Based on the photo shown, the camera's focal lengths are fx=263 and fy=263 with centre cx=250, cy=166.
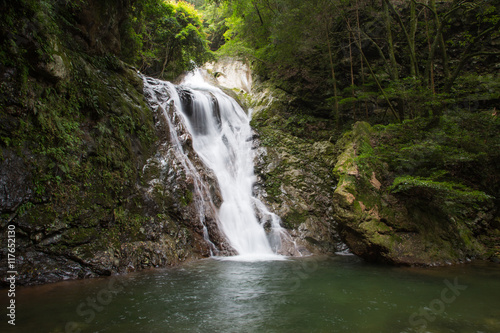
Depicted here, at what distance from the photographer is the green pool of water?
336cm

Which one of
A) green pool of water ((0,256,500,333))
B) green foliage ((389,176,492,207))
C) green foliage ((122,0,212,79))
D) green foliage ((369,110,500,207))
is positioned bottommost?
green pool of water ((0,256,500,333))

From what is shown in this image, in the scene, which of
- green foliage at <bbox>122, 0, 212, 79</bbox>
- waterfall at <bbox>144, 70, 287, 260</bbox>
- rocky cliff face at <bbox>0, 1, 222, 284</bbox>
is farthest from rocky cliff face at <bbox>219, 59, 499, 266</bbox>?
green foliage at <bbox>122, 0, 212, 79</bbox>

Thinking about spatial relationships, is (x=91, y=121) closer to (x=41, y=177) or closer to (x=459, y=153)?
(x=41, y=177)

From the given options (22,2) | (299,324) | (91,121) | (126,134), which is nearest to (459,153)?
(299,324)

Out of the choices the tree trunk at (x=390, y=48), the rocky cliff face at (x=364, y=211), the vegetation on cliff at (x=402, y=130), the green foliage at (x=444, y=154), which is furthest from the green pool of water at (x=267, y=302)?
the tree trunk at (x=390, y=48)

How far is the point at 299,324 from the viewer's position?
3.46 m

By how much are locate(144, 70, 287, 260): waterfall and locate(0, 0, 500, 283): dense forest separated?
0.71 metres

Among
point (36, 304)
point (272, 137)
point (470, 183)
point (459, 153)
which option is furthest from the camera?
point (272, 137)

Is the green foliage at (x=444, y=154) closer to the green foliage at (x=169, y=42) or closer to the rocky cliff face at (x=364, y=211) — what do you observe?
the rocky cliff face at (x=364, y=211)

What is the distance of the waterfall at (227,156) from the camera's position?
8797mm

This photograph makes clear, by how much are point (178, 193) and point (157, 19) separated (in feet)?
35.0

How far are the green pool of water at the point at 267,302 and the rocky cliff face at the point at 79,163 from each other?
2.46 feet

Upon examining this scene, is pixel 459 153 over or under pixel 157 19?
under

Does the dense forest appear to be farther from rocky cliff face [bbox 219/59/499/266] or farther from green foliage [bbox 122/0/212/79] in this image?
green foliage [bbox 122/0/212/79]
